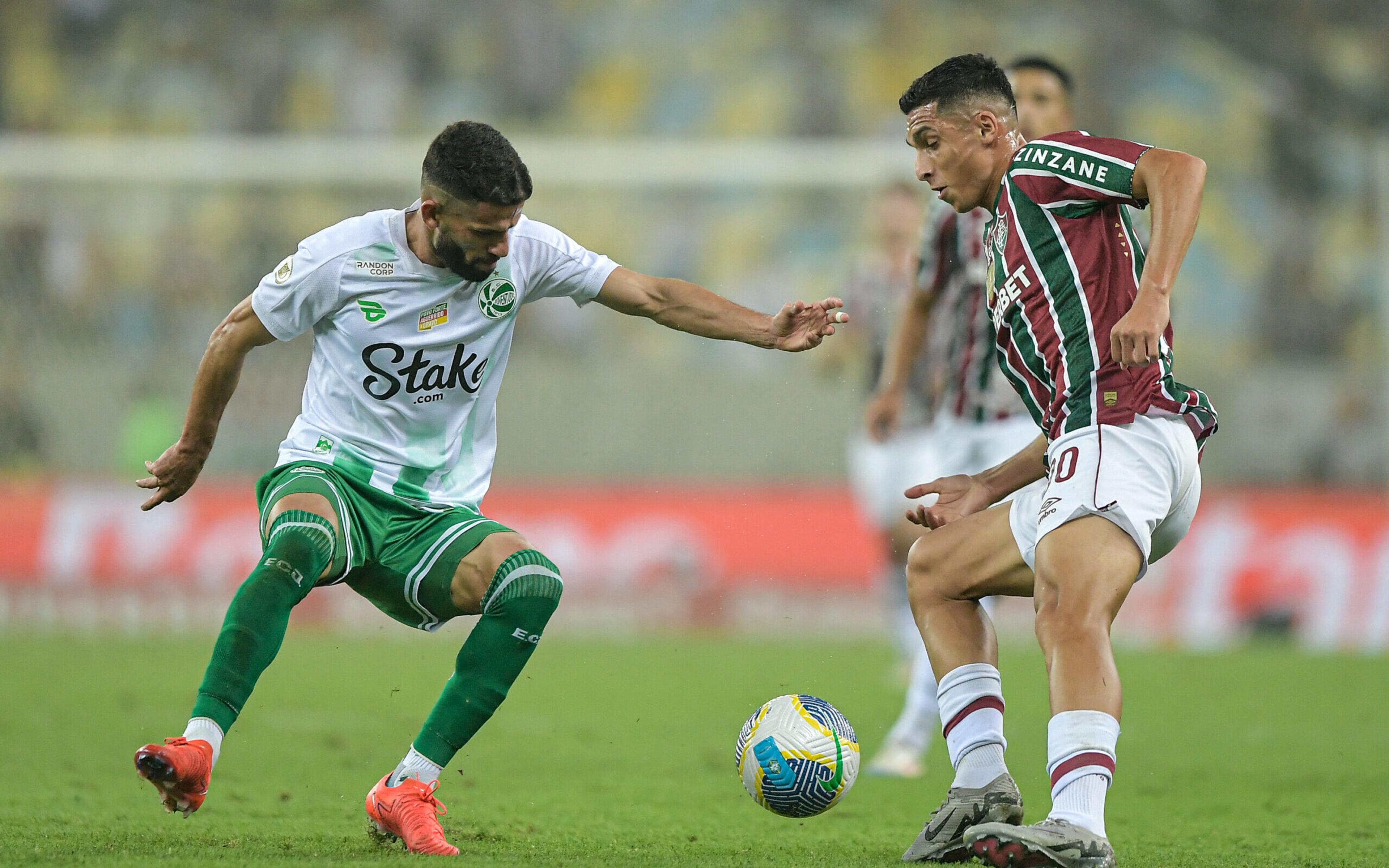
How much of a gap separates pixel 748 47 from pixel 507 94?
9.96 feet

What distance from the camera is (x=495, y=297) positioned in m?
4.69

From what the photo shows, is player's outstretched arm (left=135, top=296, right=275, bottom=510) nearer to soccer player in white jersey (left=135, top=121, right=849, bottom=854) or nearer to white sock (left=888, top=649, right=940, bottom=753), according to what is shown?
soccer player in white jersey (left=135, top=121, right=849, bottom=854)

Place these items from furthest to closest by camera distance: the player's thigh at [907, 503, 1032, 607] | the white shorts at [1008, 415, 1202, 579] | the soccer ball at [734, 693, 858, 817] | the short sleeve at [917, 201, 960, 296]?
1. the short sleeve at [917, 201, 960, 296]
2. the soccer ball at [734, 693, 858, 817]
3. the player's thigh at [907, 503, 1032, 607]
4. the white shorts at [1008, 415, 1202, 579]

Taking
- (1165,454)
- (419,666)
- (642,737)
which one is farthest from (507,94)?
(1165,454)

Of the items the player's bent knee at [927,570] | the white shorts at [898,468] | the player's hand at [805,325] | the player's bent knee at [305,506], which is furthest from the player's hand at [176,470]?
the white shorts at [898,468]

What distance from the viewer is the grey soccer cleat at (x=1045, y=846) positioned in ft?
11.8

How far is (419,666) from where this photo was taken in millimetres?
10828

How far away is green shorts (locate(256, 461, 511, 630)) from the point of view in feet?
14.6

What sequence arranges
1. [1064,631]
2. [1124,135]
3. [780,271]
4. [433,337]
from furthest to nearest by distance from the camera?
[1124,135], [780,271], [433,337], [1064,631]

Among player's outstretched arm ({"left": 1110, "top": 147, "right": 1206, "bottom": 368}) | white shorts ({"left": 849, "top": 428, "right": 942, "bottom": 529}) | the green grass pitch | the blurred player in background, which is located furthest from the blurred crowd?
player's outstretched arm ({"left": 1110, "top": 147, "right": 1206, "bottom": 368})

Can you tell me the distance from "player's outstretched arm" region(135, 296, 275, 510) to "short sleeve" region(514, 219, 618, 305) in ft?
2.54

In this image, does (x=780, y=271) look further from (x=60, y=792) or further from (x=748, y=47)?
(x=60, y=792)

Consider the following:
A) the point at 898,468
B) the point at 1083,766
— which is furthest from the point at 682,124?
the point at 1083,766

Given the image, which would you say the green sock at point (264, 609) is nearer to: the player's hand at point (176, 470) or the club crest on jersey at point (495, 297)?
the player's hand at point (176, 470)
